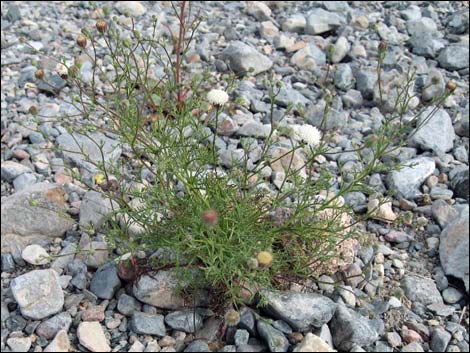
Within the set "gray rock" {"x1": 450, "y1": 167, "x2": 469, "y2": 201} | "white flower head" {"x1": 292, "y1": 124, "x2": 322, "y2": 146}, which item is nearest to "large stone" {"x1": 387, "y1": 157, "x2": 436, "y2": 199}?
"gray rock" {"x1": 450, "y1": 167, "x2": 469, "y2": 201}

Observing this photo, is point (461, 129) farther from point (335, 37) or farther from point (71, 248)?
point (71, 248)

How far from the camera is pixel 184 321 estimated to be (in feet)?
8.80

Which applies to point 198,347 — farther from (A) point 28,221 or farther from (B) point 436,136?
(B) point 436,136

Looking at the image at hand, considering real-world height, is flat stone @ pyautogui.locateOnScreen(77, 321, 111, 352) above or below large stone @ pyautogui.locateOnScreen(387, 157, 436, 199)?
below

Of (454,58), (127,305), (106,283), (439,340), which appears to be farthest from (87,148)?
(454,58)

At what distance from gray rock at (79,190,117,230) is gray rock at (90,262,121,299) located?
36 centimetres

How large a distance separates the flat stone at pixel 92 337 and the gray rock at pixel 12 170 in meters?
1.25

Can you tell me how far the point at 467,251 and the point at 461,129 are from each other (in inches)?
51.5

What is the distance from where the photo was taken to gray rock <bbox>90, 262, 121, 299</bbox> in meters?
2.83

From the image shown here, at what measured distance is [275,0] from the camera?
575cm

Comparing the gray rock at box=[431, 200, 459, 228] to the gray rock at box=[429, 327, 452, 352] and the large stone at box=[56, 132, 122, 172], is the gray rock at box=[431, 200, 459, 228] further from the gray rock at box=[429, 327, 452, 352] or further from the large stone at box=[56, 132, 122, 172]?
the large stone at box=[56, 132, 122, 172]

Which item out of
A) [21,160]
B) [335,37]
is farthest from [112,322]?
[335,37]

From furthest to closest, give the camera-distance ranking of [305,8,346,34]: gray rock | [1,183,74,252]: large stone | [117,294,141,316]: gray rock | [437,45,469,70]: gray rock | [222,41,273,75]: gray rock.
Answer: [305,8,346,34]: gray rock < [437,45,469,70]: gray rock < [222,41,273,75]: gray rock < [1,183,74,252]: large stone < [117,294,141,316]: gray rock

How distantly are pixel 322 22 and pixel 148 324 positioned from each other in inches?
134
